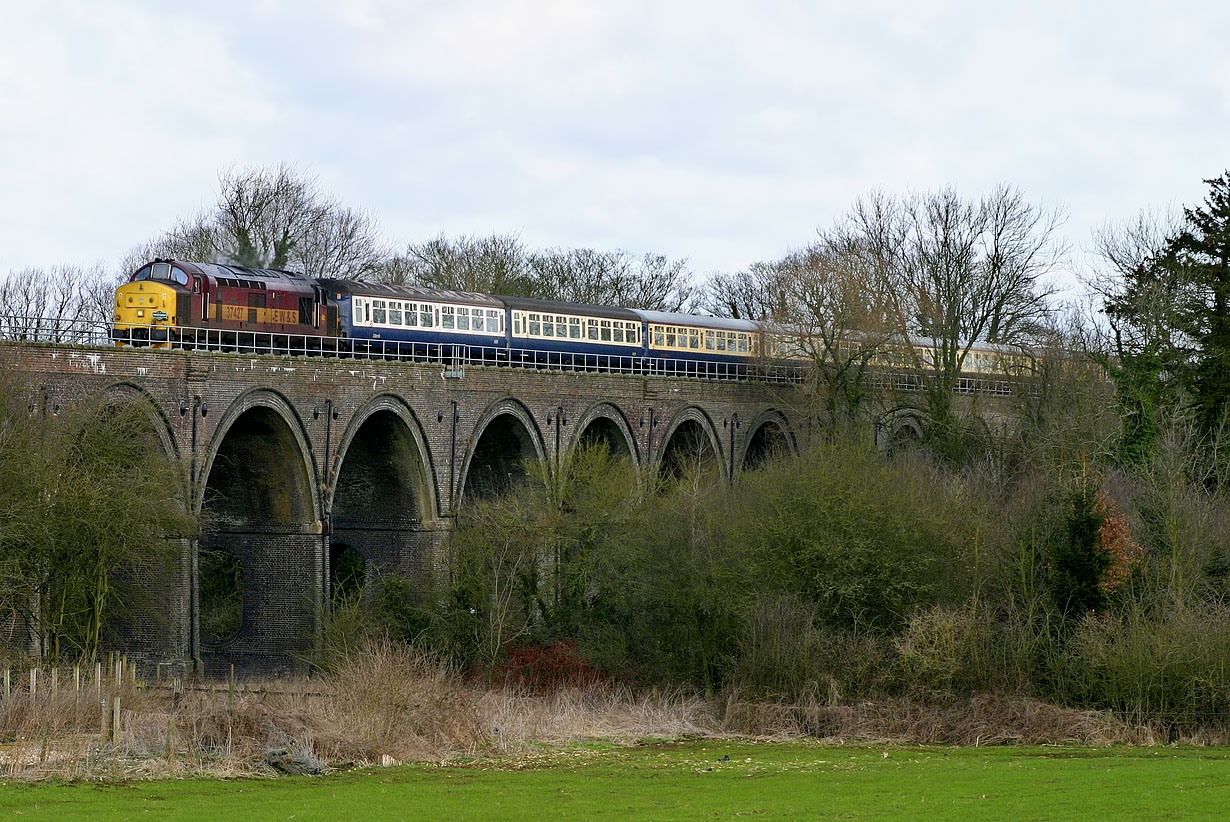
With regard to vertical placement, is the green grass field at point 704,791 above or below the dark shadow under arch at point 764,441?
below

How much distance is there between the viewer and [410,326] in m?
43.4

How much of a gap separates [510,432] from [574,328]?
21.5 feet

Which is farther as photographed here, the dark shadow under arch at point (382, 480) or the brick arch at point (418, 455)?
the dark shadow under arch at point (382, 480)

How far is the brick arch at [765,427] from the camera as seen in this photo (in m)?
51.2

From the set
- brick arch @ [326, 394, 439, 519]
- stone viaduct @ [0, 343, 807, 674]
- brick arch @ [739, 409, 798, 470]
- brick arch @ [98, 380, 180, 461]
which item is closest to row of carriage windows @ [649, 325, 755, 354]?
brick arch @ [739, 409, 798, 470]

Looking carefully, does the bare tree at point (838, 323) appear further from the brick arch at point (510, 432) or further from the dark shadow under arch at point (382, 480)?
the dark shadow under arch at point (382, 480)

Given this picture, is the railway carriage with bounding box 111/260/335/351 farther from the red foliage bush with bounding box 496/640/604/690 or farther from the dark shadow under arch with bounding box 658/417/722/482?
the dark shadow under arch with bounding box 658/417/722/482

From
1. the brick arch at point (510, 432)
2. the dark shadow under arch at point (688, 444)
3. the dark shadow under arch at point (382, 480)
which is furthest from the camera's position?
the dark shadow under arch at point (688, 444)

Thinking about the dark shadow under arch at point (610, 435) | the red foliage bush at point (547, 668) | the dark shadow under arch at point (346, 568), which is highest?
the dark shadow under arch at point (610, 435)

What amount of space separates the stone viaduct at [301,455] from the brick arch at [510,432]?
0.13 ft

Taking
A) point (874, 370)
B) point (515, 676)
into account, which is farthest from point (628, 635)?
point (874, 370)

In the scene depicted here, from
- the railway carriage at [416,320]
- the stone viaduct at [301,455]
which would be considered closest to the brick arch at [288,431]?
the stone viaduct at [301,455]

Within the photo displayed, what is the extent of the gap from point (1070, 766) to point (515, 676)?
1408cm

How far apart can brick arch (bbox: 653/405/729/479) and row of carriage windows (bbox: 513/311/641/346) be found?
3.28 meters
